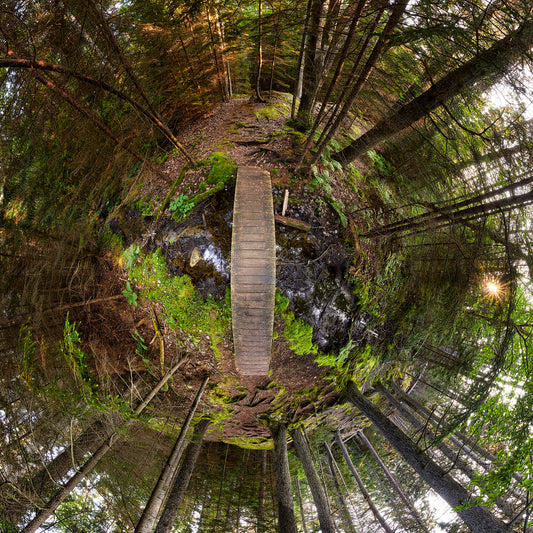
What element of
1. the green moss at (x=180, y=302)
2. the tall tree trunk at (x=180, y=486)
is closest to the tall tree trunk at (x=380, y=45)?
the green moss at (x=180, y=302)

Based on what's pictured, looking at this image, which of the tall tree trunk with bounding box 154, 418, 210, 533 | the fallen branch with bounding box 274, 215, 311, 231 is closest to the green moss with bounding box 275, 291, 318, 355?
the fallen branch with bounding box 274, 215, 311, 231

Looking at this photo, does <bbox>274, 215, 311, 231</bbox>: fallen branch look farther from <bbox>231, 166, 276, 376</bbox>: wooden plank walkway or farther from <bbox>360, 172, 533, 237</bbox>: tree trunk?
<bbox>360, 172, 533, 237</bbox>: tree trunk

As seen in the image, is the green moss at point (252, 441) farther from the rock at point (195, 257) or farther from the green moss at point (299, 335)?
the rock at point (195, 257)

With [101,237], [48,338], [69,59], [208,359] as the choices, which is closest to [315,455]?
[208,359]

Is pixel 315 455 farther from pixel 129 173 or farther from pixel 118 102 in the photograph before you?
pixel 118 102

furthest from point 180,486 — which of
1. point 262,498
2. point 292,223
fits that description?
point 292,223
